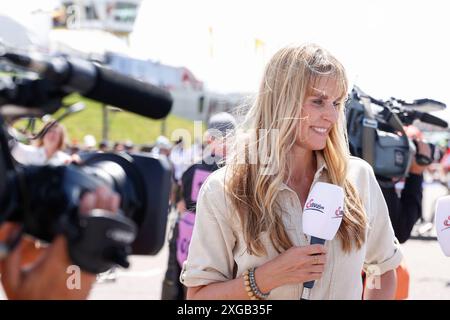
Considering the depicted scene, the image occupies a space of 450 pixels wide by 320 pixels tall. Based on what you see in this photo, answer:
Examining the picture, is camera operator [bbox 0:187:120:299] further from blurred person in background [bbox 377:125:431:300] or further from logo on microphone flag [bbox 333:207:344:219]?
blurred person in background [bbox 377:125:431:300]

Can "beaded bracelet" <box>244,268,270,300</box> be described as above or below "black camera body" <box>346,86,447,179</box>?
below

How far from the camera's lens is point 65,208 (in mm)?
1445

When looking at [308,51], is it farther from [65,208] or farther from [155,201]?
[65,208]

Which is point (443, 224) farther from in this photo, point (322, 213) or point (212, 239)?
point (212, 239)

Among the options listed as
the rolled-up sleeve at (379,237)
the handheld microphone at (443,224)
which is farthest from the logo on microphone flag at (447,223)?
the rolled-up sleeve at (379,237)

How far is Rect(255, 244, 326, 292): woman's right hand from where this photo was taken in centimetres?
229

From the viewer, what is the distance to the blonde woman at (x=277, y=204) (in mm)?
2396

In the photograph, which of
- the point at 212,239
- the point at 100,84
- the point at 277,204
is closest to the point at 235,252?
the point at 212,239

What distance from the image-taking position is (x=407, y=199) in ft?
11.8

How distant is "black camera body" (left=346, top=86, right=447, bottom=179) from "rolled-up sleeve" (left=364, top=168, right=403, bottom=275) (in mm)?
689

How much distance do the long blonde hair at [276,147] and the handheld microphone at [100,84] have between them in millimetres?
796

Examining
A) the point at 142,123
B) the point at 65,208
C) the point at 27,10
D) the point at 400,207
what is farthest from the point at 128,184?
the point at 142,123

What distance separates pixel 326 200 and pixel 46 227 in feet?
3.77

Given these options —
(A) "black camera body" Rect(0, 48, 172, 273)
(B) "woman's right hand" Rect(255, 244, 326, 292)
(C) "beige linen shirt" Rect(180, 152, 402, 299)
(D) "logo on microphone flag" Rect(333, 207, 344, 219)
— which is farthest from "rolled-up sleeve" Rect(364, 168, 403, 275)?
(A) "black camera body" Rect(0, 48, 172, 273)
